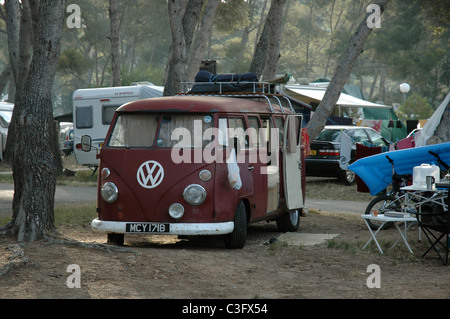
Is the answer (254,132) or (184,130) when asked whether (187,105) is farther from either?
(254,132)

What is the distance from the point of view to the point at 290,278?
7.86 meters

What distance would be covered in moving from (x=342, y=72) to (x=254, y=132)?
5.18 m

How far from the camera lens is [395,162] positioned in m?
11.3

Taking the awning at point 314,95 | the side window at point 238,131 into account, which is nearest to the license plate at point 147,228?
the side window at point 238,131

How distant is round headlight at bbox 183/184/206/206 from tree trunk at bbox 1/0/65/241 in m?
1.82

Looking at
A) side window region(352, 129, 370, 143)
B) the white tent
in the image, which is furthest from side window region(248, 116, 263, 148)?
side window region(352, 129, 370, 143)

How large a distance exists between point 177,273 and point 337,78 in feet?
26.4

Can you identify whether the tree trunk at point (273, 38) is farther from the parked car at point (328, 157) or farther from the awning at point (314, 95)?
the awning at point (314, 95)

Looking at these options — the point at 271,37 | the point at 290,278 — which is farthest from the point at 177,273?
the point at 271,37

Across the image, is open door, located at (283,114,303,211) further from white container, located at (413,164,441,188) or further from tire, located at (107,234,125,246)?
tire, located at (107,234,125,246)

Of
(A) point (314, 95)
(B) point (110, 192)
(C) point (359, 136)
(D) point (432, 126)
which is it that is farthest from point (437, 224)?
(A) point (314, 95)

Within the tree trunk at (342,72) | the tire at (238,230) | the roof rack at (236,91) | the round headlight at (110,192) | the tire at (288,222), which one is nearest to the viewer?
the round headlight at (110,192)

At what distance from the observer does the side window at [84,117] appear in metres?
22.2

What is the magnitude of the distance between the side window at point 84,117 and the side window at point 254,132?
12669 mm
